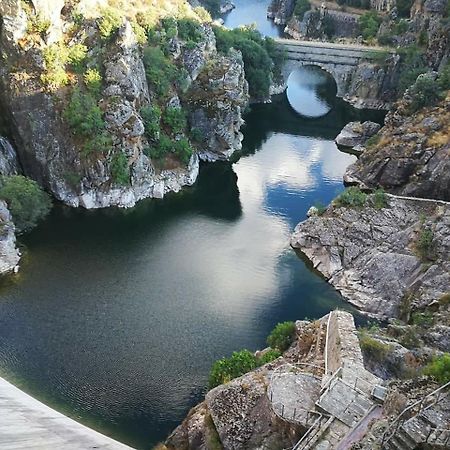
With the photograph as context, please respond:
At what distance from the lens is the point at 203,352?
100 ft

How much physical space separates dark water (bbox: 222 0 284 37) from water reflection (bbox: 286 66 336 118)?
21310mm

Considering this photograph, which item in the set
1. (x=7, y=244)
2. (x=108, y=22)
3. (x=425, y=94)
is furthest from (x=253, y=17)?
(x=7, y=244)

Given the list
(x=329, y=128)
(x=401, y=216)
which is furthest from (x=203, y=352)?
(x=329, y=128)

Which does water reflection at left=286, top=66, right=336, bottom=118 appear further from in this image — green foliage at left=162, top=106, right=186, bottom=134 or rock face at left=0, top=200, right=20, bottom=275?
rock face at left=0, top=200, right=20, bottom=275

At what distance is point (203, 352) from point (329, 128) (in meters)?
43.9

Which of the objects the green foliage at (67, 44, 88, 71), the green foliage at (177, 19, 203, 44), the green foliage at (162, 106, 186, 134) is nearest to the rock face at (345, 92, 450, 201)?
the green foliage at (162, 106, 186, 134)

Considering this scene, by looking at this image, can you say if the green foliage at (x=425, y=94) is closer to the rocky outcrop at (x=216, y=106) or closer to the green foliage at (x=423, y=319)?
the rocky outcrop at (x=216, y=106)

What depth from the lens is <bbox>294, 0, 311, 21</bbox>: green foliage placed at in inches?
3989

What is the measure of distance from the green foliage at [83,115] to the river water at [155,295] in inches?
271

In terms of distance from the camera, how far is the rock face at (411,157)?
150 ft

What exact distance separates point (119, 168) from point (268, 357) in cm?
2662

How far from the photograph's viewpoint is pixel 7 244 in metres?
38.1

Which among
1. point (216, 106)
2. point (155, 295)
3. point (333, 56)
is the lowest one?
point (155, 295)

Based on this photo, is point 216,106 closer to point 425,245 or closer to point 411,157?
point 411,157
